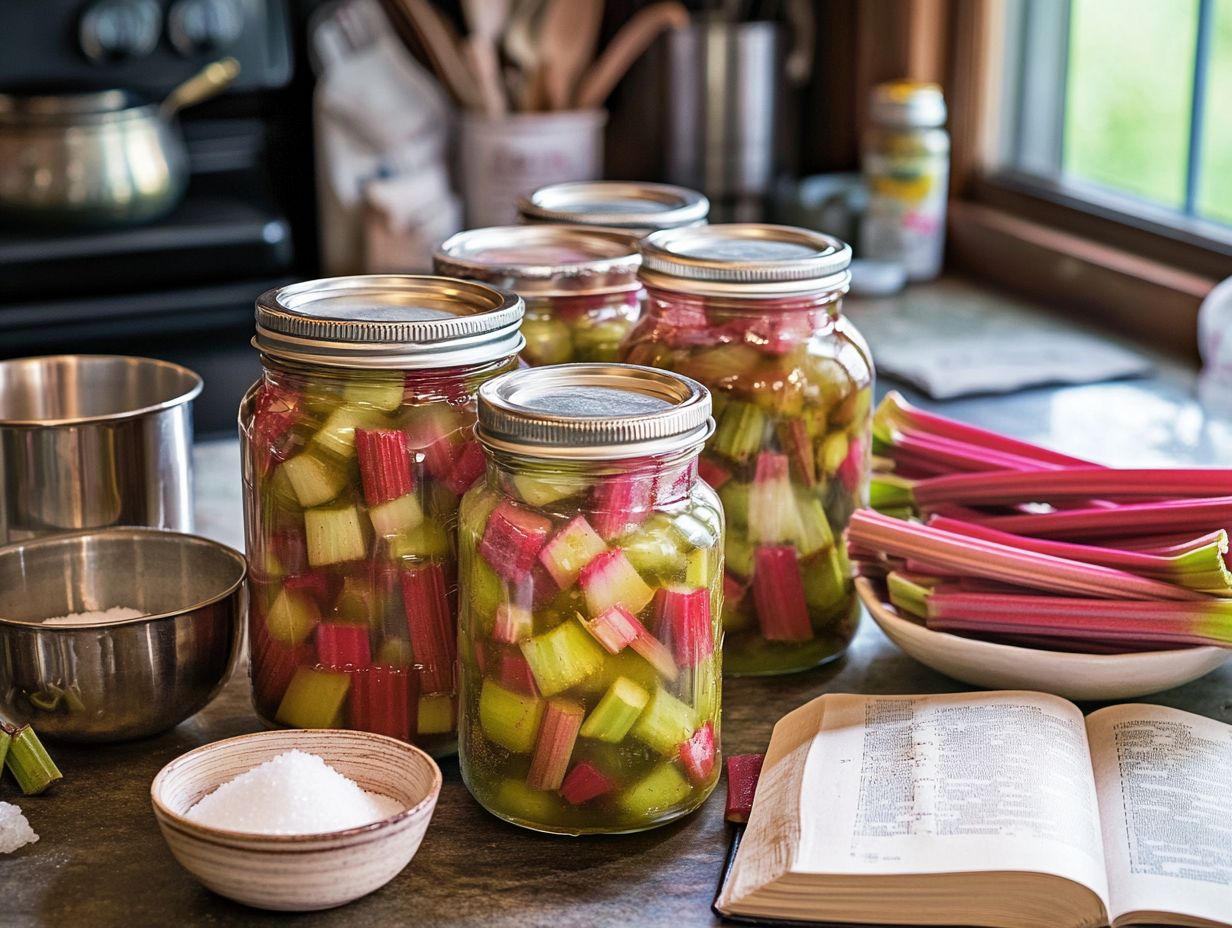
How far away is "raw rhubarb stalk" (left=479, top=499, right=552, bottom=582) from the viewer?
80cm

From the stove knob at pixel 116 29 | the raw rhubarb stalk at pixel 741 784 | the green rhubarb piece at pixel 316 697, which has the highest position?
the stove knob at pixel 116 29

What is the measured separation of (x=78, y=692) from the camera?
2.90 feet

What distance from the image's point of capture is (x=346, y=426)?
85 centimetres

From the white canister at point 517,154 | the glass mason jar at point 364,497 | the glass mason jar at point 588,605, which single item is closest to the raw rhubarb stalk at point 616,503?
the glass mason jar at point 588,605

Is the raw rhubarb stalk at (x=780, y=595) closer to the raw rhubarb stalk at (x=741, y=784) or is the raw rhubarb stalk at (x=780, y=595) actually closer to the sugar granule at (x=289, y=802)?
the raw rhubarb stalk at (x=741, y=784)

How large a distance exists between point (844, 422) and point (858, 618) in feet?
0.49

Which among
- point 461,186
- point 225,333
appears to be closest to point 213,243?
point 225,333

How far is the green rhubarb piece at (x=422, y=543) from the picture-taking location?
0.86 meters

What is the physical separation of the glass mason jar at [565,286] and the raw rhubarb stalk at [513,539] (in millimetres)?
244

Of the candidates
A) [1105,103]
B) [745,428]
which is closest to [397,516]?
[745,428]

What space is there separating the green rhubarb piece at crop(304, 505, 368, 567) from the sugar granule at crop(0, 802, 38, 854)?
0.21 metres

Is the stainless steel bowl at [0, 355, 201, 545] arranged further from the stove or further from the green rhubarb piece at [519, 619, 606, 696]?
the stove

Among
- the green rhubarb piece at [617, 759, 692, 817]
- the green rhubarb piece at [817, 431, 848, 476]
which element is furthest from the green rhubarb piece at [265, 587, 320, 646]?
the green rhubarb piece at [817, 431, 848, 476]

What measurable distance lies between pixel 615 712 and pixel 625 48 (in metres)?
1.64
